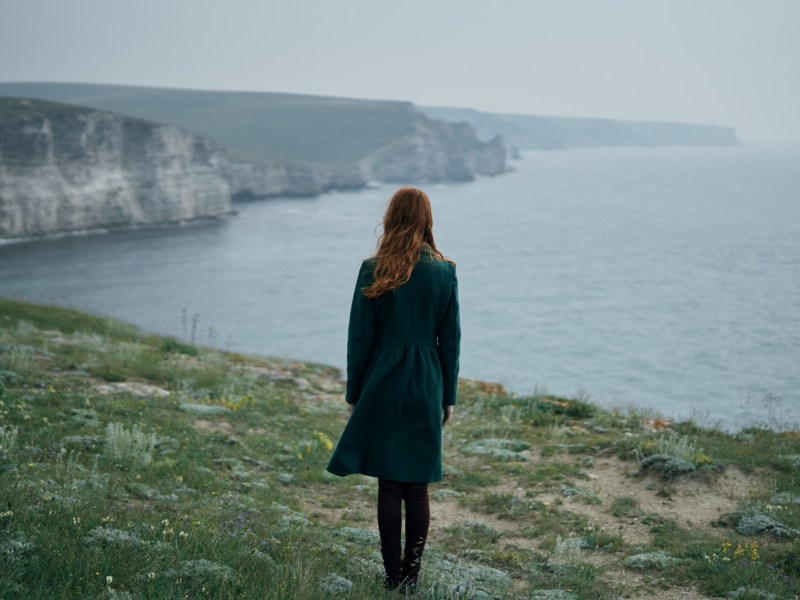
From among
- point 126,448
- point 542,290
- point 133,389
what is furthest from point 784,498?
point 542,290

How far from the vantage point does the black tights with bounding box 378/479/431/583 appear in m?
5.71

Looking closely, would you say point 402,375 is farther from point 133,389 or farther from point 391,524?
point 133,389

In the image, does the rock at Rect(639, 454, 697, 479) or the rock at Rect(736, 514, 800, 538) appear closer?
the rock at Rect(736, 514, 800, 538)

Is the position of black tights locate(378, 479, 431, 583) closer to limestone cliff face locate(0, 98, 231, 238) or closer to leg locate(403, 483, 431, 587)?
leg locate(403, 483, 431, 587)

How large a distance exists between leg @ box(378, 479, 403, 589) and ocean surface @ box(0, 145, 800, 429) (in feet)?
37.1

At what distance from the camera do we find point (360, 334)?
5758mm

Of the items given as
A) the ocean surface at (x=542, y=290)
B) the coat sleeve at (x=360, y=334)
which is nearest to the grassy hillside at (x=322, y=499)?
the coat sleeve at (x=360, y=334)

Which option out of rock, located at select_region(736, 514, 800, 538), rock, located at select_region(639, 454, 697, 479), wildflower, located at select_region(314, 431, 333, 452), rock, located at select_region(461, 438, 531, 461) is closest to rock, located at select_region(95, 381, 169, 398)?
wildflower, located at select_region(314, 431, 333, 452)

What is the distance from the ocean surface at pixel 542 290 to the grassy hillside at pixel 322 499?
549 cm

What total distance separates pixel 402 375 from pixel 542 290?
64713 mm

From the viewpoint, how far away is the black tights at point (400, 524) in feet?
18.7

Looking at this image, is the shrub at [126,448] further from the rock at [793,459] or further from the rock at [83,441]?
the rock at [793,459]

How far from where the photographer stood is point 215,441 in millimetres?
11062

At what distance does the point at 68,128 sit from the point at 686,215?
88941 millimetres
